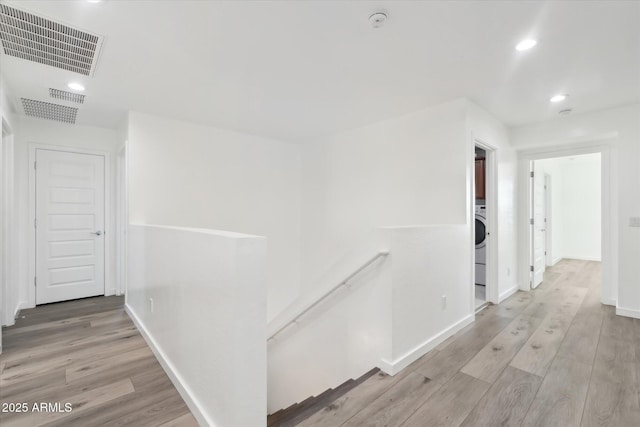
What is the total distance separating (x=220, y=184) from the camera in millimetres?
4074

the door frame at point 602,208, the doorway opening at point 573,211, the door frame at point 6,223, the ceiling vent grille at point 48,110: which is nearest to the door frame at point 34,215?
the ceiling vent grille at point 48,110

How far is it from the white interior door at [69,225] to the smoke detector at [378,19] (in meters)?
4.14

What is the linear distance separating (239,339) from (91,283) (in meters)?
3.91

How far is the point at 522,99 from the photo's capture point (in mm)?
3023

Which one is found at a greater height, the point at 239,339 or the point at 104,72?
the point at 104,72

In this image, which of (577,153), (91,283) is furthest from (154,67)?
(577,153)

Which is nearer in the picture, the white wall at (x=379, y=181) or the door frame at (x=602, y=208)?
the white wall at (x=379, y=181)

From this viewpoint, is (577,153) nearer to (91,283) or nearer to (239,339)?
(239,339)

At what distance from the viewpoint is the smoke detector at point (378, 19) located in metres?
1.72

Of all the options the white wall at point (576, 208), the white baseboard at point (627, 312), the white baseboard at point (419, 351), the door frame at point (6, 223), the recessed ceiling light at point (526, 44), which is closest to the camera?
the recessed ceiling light at point (526, 44)

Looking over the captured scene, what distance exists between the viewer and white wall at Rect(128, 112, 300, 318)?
3389 millimetres

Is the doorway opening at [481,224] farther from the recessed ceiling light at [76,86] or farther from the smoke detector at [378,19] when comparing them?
the recessed ceiling light at [76,86]

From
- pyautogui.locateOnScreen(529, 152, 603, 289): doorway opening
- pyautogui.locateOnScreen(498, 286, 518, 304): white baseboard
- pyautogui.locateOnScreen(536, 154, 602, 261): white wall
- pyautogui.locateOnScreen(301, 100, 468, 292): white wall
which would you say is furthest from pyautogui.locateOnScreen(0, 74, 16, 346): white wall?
pyautogui.locateOnScreen(536, 154, 602, 261): white wall

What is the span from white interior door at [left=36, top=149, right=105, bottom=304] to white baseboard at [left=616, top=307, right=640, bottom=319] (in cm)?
650
